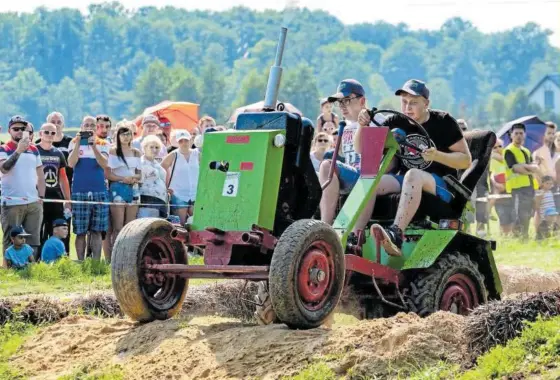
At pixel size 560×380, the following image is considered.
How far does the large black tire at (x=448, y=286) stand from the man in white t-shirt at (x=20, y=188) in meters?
5.50

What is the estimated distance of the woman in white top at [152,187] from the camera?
1482 centimetres

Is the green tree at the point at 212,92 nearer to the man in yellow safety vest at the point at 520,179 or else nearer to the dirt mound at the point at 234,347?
the man in yellow safety vest at the point at 520,179

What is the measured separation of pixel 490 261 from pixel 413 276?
0.92m

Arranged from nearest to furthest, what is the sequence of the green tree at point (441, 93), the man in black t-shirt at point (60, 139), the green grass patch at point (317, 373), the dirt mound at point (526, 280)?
the green grass patch at point (317, 373) → the dirt mound at point (526, 280) → the man in black t-shirt at point (60, 139) → the green tree at point (441, 93)

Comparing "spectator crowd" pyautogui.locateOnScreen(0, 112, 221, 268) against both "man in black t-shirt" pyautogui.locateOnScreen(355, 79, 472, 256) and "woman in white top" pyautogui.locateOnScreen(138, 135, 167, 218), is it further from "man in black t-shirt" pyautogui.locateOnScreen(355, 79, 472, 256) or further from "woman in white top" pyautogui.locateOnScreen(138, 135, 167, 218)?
"man in black t-shirt" pyautogui.locateOnScreen(355, 79, 472, 256)

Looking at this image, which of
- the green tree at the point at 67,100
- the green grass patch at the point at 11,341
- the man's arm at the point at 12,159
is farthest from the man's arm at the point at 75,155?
the green tree at the point at 67,100

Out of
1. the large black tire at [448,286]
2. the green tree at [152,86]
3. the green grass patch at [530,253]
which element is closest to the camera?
the large black tire at [448,286]

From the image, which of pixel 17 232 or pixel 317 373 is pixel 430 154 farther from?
pixel 17 232

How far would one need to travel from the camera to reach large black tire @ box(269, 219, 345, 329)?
822cm

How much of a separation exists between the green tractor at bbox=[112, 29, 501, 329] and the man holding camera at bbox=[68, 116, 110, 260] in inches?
196

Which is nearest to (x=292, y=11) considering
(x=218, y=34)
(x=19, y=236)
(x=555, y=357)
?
(x=555, y=357)

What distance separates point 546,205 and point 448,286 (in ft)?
35.3

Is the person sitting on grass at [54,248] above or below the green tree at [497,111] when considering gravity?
below

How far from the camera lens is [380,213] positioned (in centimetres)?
1009
